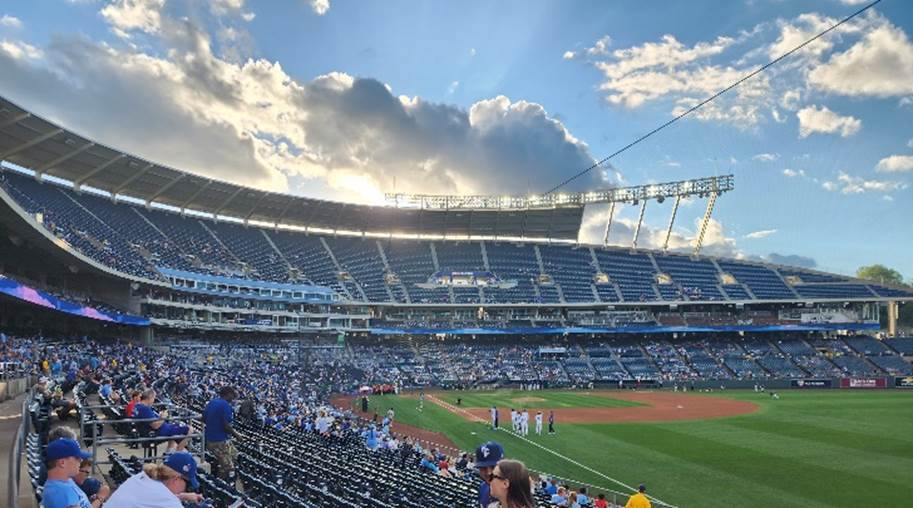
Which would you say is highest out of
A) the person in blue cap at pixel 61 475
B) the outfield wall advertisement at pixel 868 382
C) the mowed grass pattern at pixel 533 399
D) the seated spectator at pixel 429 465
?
the person in blue cap at pixel 61 475

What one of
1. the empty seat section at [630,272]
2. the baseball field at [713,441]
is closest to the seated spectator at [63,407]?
the baseball field at [713,441]

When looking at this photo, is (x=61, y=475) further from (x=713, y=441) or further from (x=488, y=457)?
(x=713, y=441)

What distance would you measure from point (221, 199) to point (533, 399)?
3666 cm

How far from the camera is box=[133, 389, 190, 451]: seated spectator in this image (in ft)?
30.0

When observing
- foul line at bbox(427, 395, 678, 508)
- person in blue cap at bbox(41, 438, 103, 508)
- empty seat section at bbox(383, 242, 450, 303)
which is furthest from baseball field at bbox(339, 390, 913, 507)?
empty seat section at bbox(383, 242, 450, 303)

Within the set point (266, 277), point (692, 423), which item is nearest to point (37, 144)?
point (266, 277)

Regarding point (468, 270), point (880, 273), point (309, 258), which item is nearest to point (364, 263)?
point (309, 258)

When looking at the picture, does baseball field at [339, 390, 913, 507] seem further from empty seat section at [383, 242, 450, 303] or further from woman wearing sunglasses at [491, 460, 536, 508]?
empty seat section at [383, 242, 450, 303]

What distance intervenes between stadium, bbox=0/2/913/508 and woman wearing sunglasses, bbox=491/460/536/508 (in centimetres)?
210

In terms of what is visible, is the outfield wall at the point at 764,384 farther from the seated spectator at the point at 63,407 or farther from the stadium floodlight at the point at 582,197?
the seated spectator at the point at 63,407

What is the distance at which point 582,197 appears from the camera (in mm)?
72562

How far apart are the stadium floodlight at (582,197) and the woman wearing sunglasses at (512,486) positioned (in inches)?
2732

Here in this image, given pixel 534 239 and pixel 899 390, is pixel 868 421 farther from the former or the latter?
pixel 534 239

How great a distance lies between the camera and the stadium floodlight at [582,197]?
225 feet
